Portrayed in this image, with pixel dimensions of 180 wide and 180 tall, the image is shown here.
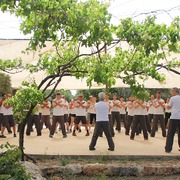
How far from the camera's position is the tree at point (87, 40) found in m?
6.24

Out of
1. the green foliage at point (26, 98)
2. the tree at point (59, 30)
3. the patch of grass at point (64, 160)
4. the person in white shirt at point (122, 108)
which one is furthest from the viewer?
the person in white shirt at point (122, 108)

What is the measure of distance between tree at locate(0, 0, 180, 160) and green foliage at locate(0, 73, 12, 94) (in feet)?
23.9

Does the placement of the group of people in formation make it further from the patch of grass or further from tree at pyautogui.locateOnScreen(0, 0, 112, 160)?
tree at pyautogui.locateOnScreen(0, 0, 112, 160)

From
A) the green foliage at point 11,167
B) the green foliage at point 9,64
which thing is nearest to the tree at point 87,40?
the green foliage at point 9,64

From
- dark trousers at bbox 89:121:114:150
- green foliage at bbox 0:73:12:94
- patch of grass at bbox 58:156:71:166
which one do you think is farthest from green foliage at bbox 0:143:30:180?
green foliage at bbox 0:73:12:94

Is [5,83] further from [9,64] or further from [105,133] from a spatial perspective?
[105,133]

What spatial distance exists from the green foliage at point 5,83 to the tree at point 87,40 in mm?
7290

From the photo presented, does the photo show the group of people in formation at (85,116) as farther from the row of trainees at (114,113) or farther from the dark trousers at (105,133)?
the dark trousers at (105,133)

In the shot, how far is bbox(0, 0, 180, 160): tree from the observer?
20.5 feet

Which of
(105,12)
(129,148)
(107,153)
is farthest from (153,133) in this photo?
(105,12)

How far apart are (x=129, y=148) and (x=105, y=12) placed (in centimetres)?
537

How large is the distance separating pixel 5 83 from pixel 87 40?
1044 cm

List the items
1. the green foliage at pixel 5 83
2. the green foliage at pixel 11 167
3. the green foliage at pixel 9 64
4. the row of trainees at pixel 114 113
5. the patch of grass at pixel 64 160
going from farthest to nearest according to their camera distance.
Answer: the green foliage at pixel 5 83
the row of trainees at pixel 114 113
the green foliage at pixel 9 64
the patch of grass at pixel 64 160
the green foliage at pixel 11 167

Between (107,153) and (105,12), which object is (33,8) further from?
(107,153)
